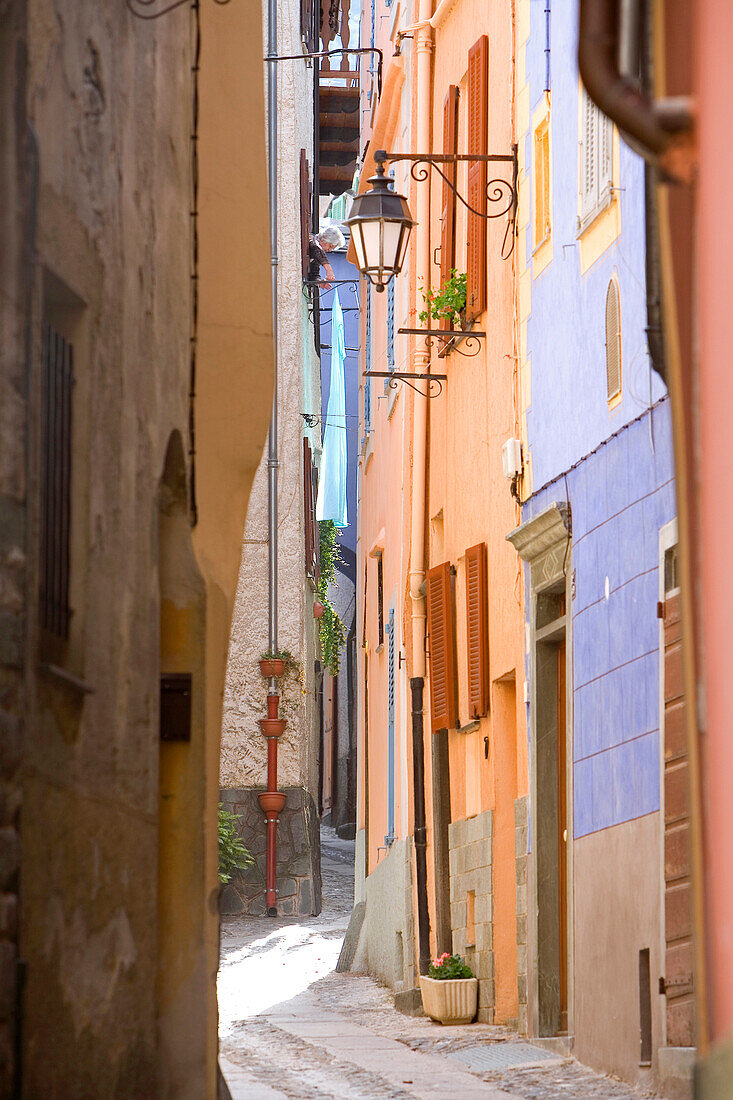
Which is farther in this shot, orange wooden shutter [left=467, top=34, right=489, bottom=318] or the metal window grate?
orange wooden shutter [left=467, top=34, right=489, bottom=318]

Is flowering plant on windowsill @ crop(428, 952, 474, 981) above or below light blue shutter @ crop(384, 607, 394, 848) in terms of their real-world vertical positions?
below

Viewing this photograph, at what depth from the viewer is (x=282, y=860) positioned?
64.6 feet

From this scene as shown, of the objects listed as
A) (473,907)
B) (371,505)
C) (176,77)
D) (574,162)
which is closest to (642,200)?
(574,162)

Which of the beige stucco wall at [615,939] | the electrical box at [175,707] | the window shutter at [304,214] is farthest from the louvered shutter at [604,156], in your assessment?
the window shutter at [304,214]

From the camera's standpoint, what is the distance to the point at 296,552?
20844 millimetres

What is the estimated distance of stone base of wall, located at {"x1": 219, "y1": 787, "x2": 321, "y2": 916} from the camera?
1944cm

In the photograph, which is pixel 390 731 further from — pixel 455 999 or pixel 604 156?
pixel 604 156

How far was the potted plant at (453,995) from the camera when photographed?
12258mm

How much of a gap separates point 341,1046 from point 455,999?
59.7 inches

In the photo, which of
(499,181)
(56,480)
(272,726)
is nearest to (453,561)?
(499,181)

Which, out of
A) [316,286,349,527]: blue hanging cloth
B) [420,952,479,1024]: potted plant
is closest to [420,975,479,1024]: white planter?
[420,952,479,1024]: potted plant

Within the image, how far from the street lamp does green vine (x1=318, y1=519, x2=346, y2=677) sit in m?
12.6

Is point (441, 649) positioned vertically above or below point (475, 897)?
above

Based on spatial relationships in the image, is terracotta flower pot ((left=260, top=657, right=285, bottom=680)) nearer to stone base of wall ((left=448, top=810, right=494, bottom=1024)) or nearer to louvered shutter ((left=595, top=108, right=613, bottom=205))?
stone base of wall ((left=448, top=810, right=494, bottom=1024))
